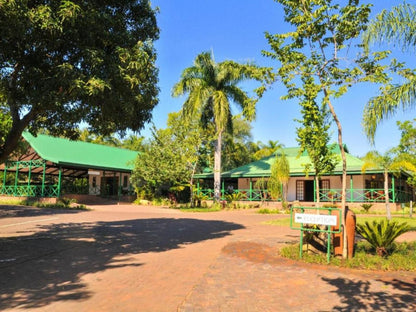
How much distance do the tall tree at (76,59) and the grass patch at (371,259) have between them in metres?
5.36

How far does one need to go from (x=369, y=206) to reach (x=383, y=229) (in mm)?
15027

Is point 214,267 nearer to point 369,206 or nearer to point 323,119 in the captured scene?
point 323,119

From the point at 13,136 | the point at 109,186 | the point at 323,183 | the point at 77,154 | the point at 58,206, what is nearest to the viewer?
the point at 13,136

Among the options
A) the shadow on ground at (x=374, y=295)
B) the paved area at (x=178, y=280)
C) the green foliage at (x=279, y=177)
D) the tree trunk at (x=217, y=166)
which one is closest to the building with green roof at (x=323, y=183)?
the green foliage at (x=279, y=177)

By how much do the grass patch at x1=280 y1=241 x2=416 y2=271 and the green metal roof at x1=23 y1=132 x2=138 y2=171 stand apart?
19.9 metres

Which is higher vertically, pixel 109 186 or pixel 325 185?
pixel 325 185

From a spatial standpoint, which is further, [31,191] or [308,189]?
[308,189]

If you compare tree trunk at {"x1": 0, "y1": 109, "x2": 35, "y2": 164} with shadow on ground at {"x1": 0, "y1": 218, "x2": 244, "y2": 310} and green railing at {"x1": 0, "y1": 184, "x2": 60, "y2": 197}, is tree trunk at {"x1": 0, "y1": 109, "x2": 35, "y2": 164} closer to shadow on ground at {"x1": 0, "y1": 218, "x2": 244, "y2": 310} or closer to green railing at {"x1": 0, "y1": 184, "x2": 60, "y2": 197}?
shadow on ground at {"x1": 0, "y1": 218, "x2": 244, "y2": 310}

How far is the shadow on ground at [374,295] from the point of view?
451 cm

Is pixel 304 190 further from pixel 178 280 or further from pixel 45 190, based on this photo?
pixel 178 280

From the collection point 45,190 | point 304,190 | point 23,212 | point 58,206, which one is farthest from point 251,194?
point 23,212

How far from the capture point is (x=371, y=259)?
7.00 metres

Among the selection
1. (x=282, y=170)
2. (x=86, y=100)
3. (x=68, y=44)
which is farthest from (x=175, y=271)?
(x=282, y=170)

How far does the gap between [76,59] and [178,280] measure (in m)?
5.69
